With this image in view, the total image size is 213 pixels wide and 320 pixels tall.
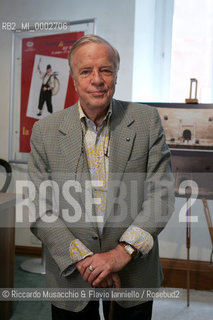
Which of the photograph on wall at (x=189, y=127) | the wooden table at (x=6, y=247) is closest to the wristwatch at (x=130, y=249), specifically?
the wooden table at (x=6, y=247)

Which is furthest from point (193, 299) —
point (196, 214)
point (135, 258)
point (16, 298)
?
point (135, 258)

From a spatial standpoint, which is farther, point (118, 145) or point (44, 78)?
point (44, 78)

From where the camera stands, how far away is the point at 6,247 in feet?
7.36

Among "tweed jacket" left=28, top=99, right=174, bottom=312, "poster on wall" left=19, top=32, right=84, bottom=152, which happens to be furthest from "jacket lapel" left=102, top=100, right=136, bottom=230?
"poster on wall" left=19, top=32, right=84, bottom=152

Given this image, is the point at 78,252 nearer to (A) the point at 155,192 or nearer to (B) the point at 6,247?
(A) the point at 155,192

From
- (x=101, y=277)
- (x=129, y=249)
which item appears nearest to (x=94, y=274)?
(x=101, y=277)

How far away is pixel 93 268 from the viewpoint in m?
1.17

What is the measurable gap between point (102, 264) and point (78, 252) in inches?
3.9

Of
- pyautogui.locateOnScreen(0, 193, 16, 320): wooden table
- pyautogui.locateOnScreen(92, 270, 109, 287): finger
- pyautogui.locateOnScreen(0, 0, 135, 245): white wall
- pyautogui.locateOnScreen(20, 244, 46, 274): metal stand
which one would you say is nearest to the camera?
pyautogui.locateOnScreen(92, 270, 109, 287): finger

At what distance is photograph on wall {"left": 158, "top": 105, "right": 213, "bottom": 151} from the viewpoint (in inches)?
93.4

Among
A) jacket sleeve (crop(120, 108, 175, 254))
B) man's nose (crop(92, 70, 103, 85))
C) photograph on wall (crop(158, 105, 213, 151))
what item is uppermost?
man's nose (crop(92, 70, 103, 85))

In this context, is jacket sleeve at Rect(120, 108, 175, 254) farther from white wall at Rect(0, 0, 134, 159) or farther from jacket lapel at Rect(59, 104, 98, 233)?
white wall at Rect(0, 0, 134, 159)

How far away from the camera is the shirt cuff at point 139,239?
3.93ft

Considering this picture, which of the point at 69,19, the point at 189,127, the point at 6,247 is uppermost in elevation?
the point at 69,19
